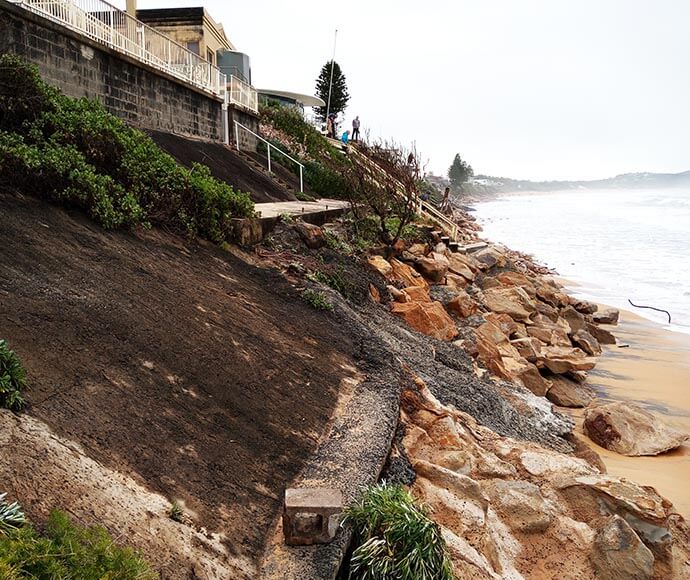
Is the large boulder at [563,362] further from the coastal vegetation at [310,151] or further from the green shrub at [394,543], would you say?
the coastal vegetation at [310,151]

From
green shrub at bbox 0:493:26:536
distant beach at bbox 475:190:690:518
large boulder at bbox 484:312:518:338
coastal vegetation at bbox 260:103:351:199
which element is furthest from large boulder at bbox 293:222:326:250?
coastal vegetation at bbox 260:103:351:199

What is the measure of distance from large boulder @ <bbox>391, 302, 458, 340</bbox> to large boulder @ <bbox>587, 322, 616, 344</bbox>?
5.56 meters

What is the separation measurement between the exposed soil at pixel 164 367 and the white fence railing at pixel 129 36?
18.1 ft

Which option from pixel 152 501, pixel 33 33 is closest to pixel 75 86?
pixel 33 33

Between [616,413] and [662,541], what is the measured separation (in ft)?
9.47

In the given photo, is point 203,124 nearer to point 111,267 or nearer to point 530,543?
point 111,267

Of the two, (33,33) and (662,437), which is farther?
(33,33)

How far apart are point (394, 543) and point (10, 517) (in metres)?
1.92

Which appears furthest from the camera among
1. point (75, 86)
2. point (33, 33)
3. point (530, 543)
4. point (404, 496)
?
point (75, 86)

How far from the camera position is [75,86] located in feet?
32.1

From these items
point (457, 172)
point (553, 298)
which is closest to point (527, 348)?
point (553, 298)

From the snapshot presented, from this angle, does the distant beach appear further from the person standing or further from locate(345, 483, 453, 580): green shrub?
the person standing

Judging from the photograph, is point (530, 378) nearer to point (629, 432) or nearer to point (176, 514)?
point (629, 432)

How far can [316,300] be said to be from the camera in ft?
23.0
